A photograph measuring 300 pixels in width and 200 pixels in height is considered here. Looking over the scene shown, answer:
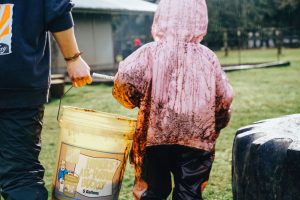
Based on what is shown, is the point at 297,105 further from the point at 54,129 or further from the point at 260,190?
the point at 260,190

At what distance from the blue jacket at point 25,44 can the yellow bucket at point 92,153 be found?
244mm

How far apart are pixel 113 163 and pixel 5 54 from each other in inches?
29.6

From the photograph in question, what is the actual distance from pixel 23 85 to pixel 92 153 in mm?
475

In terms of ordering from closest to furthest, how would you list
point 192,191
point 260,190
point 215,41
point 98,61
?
point 260,190 → point 192,191 → point 98,61 → point 215,41

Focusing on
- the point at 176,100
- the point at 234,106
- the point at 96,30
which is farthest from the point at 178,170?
the point at 96,30

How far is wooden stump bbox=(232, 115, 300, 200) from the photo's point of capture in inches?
78.8

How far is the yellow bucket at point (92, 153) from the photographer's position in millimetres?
2371

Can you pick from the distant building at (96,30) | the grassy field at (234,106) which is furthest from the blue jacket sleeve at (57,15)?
the distant building at (96,30)

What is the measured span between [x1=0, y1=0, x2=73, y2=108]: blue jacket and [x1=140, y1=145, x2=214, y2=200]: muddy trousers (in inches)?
26.8

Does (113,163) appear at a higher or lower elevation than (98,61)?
higher

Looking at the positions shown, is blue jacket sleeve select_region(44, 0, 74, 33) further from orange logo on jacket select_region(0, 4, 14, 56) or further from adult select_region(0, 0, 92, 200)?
orange logo on jacket select_region(0, 4, 14, 56)

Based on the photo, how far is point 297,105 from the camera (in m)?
7.07

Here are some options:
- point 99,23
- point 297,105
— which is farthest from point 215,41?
point 297,105

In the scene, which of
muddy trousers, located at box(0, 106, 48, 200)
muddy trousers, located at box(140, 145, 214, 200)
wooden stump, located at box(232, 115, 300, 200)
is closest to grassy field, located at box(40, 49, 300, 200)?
muddy trousers, located at box(140, 145, 214, 200)
